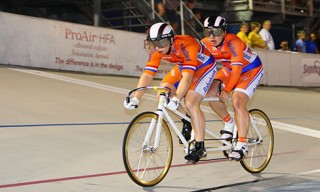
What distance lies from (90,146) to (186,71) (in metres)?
1.78

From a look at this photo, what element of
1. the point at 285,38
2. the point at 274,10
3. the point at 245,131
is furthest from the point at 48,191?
the point at 285,38

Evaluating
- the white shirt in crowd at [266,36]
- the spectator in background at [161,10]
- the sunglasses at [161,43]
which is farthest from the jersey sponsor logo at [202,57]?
the spectator in background at [161,10]

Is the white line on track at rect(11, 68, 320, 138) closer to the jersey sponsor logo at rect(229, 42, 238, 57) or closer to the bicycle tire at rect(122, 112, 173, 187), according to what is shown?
the jersey sponsor logo at rect(229, 42, 238, 57)

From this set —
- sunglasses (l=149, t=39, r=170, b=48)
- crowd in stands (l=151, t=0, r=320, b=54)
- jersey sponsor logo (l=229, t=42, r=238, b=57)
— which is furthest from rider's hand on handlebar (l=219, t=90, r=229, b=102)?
crowd in stands (l=151, t=0, r=320, b=54)

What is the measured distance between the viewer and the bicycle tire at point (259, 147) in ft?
19.4

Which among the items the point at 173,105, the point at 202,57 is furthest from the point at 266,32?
the point at 173,105

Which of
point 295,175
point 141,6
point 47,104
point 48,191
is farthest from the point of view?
point 141,6

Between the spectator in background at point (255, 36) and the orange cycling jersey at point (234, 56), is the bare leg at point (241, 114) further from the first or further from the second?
the spectator in background at point (255, 36)

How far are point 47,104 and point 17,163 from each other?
3.24 m

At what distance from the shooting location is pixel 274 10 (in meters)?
21.2

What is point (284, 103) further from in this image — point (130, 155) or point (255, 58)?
point (130, 155)

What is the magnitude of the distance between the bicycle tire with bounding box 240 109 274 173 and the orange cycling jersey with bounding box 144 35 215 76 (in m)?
1.05

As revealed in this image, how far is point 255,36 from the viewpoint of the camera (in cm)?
1473

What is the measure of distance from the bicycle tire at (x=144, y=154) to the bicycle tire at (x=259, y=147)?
1.17 m
